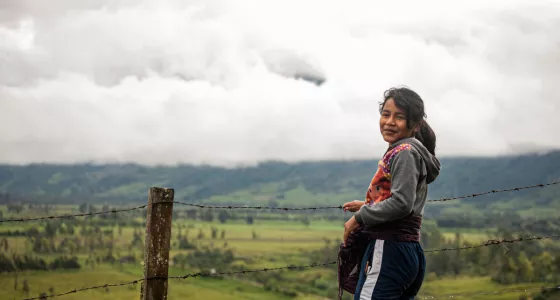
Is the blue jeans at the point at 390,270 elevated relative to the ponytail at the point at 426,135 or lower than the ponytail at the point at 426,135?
lower

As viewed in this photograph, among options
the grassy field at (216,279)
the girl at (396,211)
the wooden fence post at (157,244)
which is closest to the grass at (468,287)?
the grassy field at (216,279)

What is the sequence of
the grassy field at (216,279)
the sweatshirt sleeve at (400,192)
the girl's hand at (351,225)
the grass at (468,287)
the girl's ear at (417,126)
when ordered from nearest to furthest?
the sweatshirt sleeve at (400,192) < the girl's hand at (351,225) < the girl's ear at (417,126) < the grass at (468,287) < the grassy field at (216,279)

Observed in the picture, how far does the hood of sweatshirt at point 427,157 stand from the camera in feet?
12.0

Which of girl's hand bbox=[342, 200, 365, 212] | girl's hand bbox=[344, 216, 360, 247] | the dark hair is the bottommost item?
girl's hand bbox=[344, 216, 360, 247]

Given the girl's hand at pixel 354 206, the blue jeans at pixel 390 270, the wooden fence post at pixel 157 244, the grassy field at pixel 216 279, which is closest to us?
the blue jeans at pixel 390 270

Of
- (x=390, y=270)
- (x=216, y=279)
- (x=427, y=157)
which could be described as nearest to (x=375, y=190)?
(x=427, y=157)

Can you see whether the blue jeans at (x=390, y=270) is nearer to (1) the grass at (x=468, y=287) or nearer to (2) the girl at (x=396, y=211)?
(2) the girl at (x=396, y=211)

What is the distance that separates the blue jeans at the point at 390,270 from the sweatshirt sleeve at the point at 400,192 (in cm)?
22

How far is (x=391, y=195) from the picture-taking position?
3.55 metres

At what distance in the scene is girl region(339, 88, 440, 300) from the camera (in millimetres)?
3525

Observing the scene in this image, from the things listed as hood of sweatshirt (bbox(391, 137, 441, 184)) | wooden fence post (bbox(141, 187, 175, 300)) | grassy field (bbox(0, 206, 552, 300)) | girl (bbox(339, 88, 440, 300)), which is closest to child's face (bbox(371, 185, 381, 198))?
girl (bbox(339, 88, 440, 300))

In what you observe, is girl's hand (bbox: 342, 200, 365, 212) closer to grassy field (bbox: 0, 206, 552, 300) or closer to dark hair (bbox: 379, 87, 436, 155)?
dark hair (bbox: 379, 87, 436, 155)

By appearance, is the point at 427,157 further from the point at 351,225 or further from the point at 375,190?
the point at 351,225

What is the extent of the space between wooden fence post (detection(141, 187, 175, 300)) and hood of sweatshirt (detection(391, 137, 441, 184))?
1.90 metres
